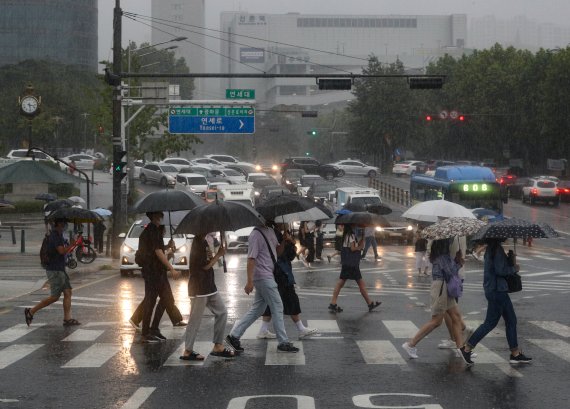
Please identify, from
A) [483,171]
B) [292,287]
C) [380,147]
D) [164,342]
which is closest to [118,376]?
[164,342]

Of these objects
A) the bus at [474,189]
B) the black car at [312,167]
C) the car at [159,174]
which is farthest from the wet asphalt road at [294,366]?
the black car at [312,167]

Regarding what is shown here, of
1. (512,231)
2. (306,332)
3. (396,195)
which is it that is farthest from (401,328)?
(396,195)

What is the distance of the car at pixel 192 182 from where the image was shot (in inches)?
2564

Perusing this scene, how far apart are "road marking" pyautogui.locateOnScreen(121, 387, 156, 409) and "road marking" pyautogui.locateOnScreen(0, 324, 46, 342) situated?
4.70m

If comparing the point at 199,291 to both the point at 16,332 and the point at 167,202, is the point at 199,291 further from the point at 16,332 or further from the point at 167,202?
the point at 16,332

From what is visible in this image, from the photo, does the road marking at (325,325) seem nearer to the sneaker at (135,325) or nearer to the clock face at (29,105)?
the sneaker at (135,325)

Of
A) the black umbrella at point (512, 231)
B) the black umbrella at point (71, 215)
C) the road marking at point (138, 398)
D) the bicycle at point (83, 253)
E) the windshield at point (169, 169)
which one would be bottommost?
the bicycle at point (83, 253)

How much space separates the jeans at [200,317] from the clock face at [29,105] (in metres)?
39.5

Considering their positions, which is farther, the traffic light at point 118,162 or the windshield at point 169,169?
the windshield at point 169,169

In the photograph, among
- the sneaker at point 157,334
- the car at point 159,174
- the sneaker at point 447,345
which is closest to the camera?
the sneaker at point 447,345

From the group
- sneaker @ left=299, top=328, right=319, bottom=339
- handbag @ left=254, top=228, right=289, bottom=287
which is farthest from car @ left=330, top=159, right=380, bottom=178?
handbag @ left=254, top=228, right=289, bottom=287

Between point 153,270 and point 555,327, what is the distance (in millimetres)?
6755

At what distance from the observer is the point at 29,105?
5216 centimetres

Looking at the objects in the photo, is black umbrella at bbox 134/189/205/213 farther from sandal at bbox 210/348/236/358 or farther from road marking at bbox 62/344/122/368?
sandal at bbox 210/348/236/358
